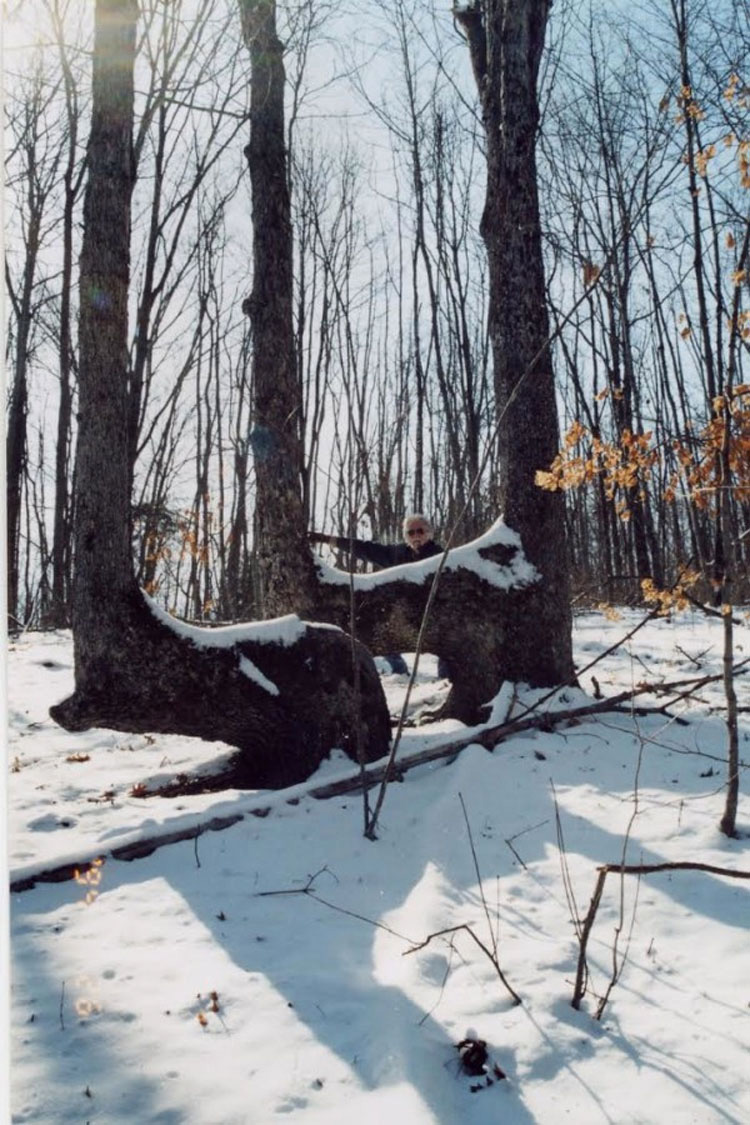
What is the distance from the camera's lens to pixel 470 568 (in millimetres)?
5457

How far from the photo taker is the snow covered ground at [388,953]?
5.93 feet

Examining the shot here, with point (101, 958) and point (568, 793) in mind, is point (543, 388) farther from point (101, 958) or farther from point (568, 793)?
point (101, 958)

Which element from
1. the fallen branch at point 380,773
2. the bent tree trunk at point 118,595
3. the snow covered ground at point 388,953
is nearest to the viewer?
the snow covered ground at point 388,953

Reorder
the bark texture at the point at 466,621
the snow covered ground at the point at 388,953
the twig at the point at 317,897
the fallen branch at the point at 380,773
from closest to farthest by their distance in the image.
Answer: the snow covered ground at the point at 388,953 → the twig at the point at 317,897 → the fallen branch at the point at 380,773 → the bark texture at the point at 466,621

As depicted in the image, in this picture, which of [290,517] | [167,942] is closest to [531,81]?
[290,517]

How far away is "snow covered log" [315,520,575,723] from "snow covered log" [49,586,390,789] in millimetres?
531

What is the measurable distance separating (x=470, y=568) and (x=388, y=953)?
327 centimetres

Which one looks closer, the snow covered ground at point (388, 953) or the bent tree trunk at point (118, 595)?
the snow covered ground at point (388, 953)

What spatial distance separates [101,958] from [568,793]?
96.3 inches

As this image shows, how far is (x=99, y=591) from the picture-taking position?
13.2ft

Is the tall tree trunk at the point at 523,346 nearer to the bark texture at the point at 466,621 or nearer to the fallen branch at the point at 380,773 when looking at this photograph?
the bark texture at the point at 466,621

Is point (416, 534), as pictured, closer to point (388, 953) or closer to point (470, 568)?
point (470, 568)

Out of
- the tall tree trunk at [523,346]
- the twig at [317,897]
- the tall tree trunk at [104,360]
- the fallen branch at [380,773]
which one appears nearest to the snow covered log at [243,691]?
the tall tree trunk at [104,360]

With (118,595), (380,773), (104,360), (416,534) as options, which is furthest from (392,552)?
(104,360)
